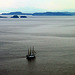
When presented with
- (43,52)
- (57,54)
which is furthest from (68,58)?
(43,52)

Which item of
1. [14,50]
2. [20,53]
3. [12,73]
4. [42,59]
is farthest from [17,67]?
[14,50]

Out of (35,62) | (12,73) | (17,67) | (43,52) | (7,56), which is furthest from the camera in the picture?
(43,52)

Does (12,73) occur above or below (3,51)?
below

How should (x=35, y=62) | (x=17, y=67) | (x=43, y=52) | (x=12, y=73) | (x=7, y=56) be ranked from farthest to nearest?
(x=43, y=52) < (x=7, y=56) < (x=35, y=62) < (x=17, y=67) < (x=12, y=73)

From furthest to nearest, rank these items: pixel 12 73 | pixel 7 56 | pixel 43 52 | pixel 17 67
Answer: pixel 43 52 < pixel 7 56 < pixel 17 67 < pixel 12 73

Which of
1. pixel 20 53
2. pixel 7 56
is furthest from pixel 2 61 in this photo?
pixel 20 53

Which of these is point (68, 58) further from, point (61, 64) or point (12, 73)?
point (12, 73)

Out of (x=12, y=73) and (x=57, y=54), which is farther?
(x=57, y=54)

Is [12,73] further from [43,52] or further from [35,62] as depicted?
[43,52]

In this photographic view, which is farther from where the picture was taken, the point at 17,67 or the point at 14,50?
the point at 14,50
